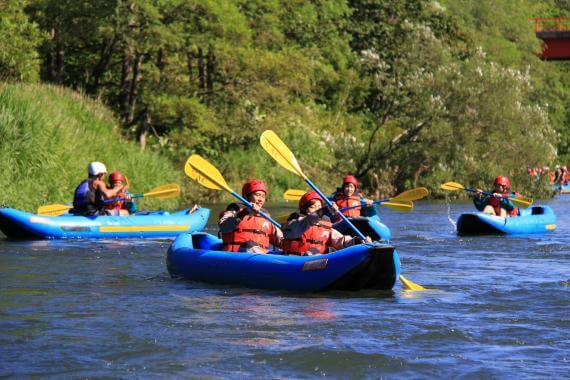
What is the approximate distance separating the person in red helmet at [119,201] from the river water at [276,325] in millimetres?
3300

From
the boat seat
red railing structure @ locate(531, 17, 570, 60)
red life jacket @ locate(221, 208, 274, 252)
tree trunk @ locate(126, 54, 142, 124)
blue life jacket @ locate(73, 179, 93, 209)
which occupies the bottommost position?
the boat seat

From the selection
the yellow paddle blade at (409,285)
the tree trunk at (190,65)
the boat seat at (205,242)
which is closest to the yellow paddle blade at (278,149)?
the boat seat at (205,242)

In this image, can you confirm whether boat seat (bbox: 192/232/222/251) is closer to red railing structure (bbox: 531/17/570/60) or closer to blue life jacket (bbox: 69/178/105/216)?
blue life jacket (bbox: 69/178/105/216)

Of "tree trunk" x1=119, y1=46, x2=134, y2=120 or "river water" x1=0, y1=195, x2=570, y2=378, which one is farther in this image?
"tree trunk" x1=119, y1=46, x2=134, y2=120

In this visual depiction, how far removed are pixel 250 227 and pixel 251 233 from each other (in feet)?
0.20

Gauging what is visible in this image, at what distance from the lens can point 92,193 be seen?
1588 centimetres

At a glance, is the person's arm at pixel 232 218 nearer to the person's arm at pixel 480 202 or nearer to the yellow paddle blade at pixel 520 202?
the yellow paddle blade at pixel 520 202

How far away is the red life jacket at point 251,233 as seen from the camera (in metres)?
10.5

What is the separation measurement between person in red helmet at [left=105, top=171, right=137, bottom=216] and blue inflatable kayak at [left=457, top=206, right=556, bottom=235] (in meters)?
4.77

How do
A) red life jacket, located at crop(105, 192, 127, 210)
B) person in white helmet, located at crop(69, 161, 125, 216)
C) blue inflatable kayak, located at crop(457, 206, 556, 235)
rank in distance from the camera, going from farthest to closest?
blue inflatable kayak, located at crop(457, 206, 556, 235) → red life jacket, located at crop(105, 192, 127, 210) → person in white helmet, located at crop(69, 161, 125, 216)

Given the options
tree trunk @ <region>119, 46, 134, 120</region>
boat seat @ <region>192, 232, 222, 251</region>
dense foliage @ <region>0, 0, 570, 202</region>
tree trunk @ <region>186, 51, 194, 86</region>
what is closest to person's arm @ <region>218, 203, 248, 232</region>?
boat seat @ <region>192, 232, 222, 251</region>

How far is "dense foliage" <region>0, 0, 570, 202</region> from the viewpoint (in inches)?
921

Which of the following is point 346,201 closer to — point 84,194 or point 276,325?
point 84,194

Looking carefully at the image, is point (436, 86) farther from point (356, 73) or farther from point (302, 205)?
point (302, 205)
